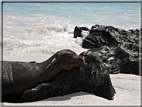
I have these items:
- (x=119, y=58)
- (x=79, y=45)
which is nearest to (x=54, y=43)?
(x=79, y=45)

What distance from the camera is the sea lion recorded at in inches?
143

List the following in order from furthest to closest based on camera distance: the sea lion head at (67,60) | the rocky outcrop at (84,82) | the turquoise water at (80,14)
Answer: the turquoise water at (80,14)
the sea lion head at (67,60)
the rocky outcrop at (84,82)

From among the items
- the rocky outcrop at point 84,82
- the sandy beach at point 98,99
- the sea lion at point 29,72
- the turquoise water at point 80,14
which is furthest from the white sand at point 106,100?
the turquoise water at point 80,14

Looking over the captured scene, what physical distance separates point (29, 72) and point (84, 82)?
3.31 feet

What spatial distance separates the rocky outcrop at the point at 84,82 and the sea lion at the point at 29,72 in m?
0.11

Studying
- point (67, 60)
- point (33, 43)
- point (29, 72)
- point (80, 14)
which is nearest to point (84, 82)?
point (67, 60)

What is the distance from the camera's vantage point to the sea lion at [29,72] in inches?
143

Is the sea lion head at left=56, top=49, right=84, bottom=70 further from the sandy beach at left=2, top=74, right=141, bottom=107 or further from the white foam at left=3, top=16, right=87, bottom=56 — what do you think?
the white foam at left=3, top=16, right=87, bottom=56

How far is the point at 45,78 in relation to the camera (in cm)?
392

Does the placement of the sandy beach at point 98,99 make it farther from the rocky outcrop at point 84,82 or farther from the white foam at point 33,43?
the white foam at point 33,43

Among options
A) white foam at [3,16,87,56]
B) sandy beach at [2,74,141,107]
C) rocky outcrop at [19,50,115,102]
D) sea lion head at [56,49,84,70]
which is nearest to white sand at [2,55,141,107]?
sandy beach at [2,74,141,107]

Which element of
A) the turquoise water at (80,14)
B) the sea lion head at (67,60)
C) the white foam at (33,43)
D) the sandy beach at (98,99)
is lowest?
the sandy beach at (98,99)

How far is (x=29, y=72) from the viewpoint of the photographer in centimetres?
386

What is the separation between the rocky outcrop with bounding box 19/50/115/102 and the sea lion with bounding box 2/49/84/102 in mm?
114
